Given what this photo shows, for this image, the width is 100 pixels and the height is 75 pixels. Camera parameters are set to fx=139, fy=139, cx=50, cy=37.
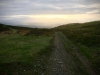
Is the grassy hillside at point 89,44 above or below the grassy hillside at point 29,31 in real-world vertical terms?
below

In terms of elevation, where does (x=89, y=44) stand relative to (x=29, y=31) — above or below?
below

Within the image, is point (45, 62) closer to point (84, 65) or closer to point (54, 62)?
point (54, 62)

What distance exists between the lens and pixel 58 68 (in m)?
15.7

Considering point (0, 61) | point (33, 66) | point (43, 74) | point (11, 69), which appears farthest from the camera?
point (0, 61)

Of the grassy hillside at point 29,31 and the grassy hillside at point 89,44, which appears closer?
the grassy hillside at point 89,44

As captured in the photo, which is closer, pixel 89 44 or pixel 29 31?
pixel 89 44

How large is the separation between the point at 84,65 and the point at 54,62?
3805 mm

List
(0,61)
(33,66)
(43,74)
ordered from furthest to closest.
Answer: (0,61)
(33,66)
(43,74)

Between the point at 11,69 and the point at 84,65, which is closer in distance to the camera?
the point at 11,69

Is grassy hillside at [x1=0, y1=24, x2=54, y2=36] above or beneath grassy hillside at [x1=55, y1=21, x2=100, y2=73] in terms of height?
above

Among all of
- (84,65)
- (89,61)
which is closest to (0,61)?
(84,65)

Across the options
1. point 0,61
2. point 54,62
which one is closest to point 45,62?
point 54,62

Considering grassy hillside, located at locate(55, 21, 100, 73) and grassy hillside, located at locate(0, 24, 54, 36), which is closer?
grassy hillside, located at locate(55, 21, 100, 73)

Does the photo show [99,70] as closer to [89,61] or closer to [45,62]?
[89,61]
